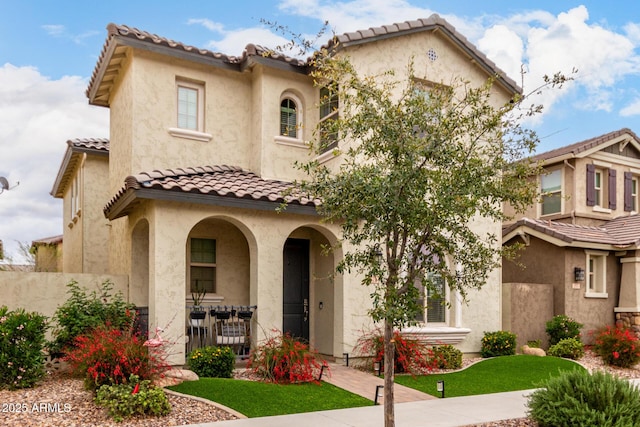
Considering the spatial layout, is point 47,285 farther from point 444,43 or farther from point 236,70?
point 444,43

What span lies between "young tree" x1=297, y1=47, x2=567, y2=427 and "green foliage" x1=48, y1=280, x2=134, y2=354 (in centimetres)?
581

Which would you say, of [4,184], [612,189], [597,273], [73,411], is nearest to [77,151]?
[4,184]

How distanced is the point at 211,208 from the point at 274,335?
298cm

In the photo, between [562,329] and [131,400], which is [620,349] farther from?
[131,400]

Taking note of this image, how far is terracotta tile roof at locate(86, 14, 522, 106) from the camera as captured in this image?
43.0ft

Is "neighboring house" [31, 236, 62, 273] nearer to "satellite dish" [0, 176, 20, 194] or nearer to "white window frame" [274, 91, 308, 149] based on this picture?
"satellite dish" [0, 176, 20, 194]

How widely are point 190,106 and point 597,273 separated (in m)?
13.7

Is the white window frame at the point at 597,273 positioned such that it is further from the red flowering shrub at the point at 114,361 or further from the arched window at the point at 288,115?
the red flowering shrub at the point at 114,361

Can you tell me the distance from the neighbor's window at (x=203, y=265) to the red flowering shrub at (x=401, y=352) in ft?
12.5

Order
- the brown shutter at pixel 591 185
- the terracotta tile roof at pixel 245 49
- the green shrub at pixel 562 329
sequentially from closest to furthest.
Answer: the terracotta tile roof at pixel 245 49 < the green shrub at pixel 562 329 < the brown shutter at pixel 591 185

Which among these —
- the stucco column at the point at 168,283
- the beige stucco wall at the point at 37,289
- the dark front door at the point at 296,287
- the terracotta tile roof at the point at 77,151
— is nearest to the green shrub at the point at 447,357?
the dark front door at the point at 296,287

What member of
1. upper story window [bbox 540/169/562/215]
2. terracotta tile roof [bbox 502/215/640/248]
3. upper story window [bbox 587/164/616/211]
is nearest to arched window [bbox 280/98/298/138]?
terracotta tile roof [bbox 502/215/640/248]

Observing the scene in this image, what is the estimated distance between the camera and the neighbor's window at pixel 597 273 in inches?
724

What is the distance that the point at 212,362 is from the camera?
1074 cm
